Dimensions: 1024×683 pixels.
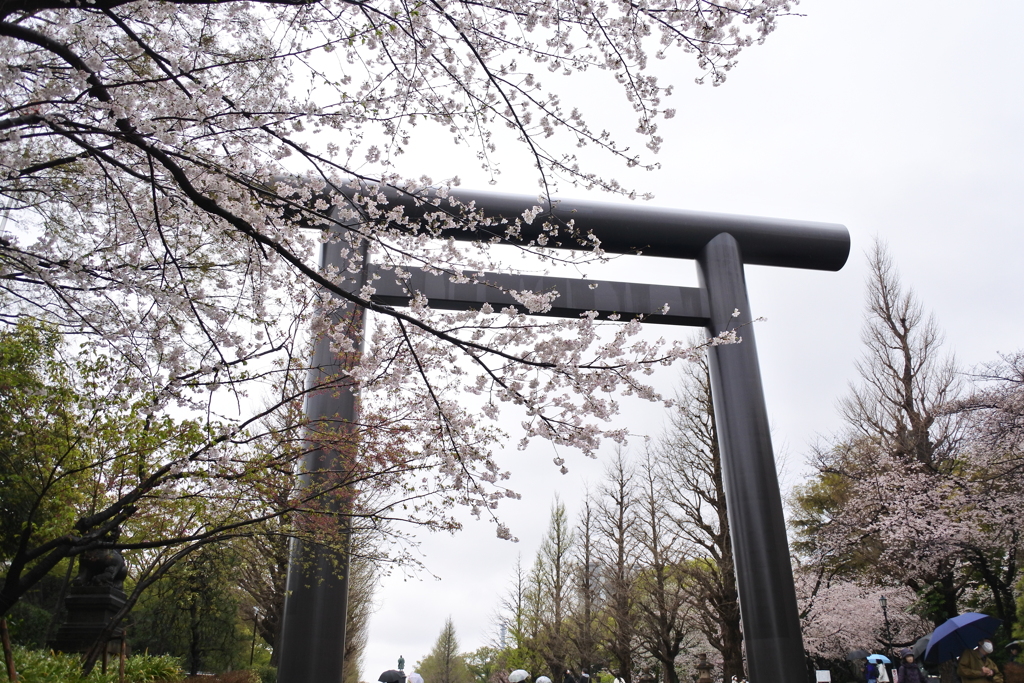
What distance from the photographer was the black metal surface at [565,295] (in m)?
6.36

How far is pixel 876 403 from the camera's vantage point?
51.2 ft

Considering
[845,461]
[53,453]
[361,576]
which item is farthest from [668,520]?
[53,453]

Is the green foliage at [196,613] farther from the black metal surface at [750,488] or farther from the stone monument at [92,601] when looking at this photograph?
the black metal surface at [750,488]

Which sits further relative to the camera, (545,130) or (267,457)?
(267,457)

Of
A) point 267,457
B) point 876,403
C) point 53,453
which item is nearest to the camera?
point 267,457

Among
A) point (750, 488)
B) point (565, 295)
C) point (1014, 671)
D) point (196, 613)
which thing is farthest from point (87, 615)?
point (1014, 671)

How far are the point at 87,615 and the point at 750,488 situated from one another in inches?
240

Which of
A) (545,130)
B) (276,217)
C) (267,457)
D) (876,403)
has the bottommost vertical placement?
(267,457)

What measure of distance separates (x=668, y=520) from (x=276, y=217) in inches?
422

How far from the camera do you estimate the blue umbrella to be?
7.04 meters

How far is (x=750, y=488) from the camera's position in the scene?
21.5 feet

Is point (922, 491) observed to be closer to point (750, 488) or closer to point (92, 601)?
point (750, 488)

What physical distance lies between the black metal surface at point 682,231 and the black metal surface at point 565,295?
0.43 metres

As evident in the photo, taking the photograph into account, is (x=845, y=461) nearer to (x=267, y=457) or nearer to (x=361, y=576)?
(x=361, y=576)
